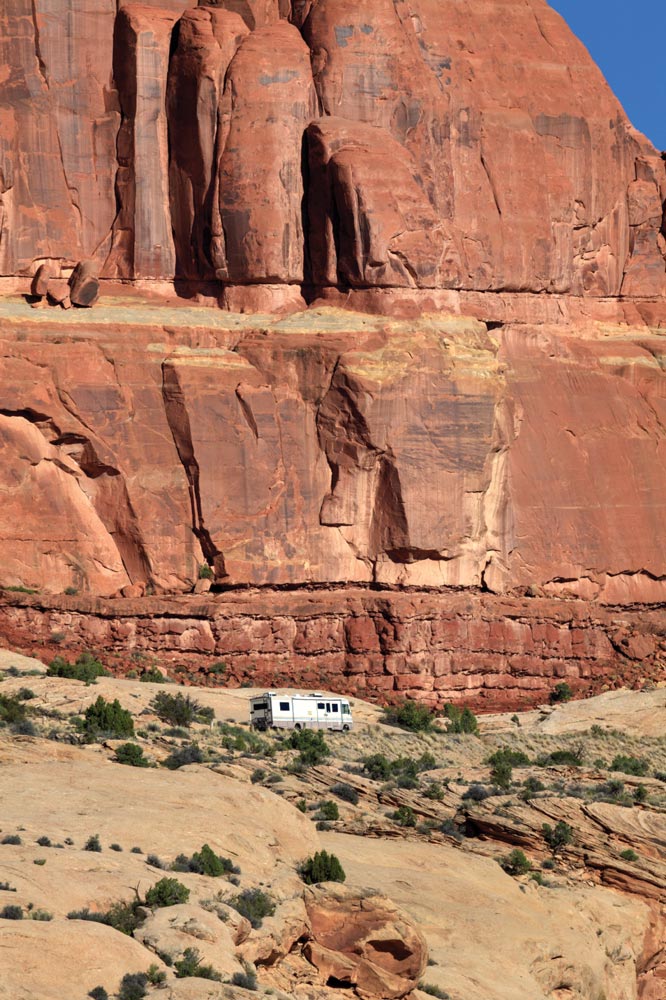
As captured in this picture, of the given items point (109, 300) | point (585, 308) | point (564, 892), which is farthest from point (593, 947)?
point (585, 308)

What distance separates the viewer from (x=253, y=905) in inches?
1133

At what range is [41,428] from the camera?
183ft

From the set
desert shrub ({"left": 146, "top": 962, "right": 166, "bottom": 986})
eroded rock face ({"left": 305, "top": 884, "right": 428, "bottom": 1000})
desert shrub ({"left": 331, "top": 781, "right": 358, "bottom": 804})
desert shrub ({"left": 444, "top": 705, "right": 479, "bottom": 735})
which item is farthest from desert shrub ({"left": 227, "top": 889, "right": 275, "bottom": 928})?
desert shrub ({"left": 444, "top": 705, "right": 479, "bottom": 735})

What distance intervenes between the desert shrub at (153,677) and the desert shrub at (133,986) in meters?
27.7

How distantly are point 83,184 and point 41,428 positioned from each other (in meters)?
8.94

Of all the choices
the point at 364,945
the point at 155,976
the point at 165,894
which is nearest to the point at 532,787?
the point at 364,945

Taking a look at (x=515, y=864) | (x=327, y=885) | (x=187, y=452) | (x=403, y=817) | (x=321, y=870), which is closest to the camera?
(x=327, y=885)

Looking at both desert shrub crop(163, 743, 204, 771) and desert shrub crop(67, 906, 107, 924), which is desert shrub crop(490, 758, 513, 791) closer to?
desert shrub crop(163, 743, 204, 771)

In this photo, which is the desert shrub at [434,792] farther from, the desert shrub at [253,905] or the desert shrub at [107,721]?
the desert shrub at [253,905]

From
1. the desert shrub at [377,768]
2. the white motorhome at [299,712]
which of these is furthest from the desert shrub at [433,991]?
the white motorhome at [299,712]

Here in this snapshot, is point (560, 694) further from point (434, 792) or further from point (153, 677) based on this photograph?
point (434, 792)

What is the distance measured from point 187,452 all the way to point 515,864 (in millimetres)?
21478

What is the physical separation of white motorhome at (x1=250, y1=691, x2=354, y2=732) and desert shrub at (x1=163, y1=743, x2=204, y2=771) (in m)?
7.00

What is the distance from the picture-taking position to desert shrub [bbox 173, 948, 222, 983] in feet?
83.7
